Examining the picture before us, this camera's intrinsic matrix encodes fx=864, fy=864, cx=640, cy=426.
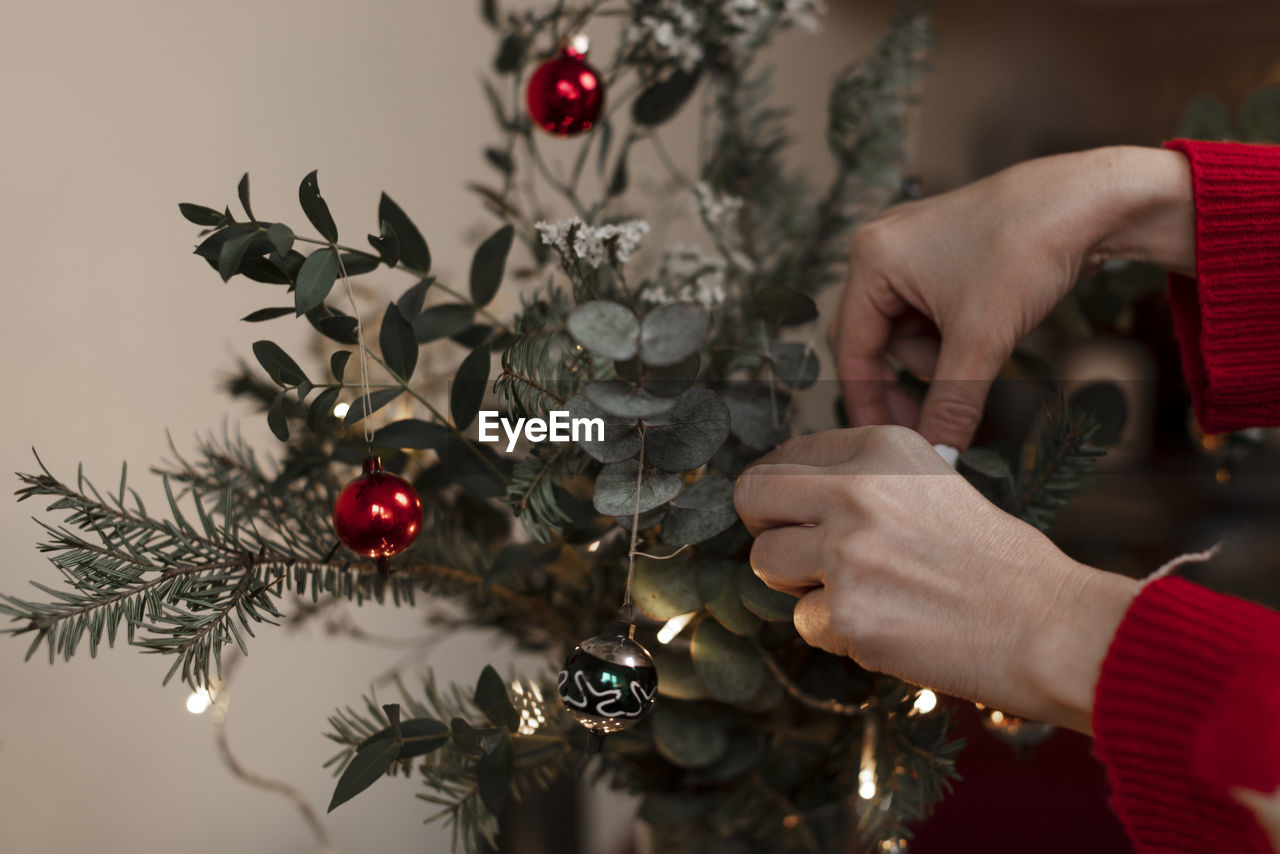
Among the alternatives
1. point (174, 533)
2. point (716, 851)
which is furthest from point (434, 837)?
point (174, 533)

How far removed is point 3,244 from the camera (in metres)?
0.52

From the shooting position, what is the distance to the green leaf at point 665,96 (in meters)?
0.59

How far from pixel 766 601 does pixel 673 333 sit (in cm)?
15

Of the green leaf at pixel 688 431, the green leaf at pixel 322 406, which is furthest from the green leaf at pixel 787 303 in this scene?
the green leaf at pixel 322 406

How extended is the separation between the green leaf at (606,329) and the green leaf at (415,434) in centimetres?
14

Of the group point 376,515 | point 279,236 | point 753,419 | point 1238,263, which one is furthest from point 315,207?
point 1238,263

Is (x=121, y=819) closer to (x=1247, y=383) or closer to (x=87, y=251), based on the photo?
(x=87, y=251)

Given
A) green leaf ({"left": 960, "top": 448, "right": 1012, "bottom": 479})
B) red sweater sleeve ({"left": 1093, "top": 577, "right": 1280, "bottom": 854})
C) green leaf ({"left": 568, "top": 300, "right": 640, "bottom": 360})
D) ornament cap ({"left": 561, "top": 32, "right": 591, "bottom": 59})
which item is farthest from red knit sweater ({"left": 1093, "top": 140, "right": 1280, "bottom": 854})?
ornament cap ({"left": 561, "top": 32, "right": 591, "bottom": 59})

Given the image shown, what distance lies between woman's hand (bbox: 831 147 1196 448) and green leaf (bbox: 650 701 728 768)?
200 millimetres

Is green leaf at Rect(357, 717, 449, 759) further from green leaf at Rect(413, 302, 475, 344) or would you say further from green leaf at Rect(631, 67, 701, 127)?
green leaf at Rect(631, 67, 701, 127)

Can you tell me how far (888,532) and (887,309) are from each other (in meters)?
0.21

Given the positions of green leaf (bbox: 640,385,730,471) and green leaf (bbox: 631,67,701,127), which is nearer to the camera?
green leaf (bbox: 640,385,730,471)

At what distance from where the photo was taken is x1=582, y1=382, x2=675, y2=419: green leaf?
0.32 metres

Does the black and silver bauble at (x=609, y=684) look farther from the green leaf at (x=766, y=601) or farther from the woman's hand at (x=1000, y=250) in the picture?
the woman's hand at (x=1000, y=250)
